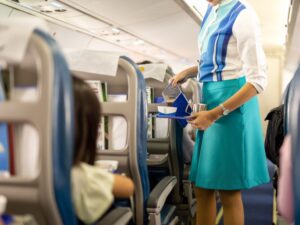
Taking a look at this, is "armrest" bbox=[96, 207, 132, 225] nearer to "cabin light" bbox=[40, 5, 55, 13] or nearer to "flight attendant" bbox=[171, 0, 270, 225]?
"flight attendant" bbox=[171, 0, 270, 225]

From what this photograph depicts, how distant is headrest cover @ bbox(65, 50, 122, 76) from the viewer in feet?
5.49

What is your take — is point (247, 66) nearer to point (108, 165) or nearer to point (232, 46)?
point (232, 46)

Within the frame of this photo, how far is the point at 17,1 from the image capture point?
447 centimetres

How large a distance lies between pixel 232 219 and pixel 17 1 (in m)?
3.78

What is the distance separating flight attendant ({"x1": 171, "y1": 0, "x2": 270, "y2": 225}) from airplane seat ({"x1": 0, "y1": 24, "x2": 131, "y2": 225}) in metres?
1.16

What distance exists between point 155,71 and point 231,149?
91 centimetres

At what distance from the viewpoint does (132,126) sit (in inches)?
66.0

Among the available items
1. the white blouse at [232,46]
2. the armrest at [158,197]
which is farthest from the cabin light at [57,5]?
the armrest at [158,197]

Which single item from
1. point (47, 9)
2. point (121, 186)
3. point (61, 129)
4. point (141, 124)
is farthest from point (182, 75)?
point (47, 9)

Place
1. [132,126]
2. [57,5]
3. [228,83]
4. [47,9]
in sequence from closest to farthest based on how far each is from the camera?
1. [132,126]
2. [228,83]
3. [57,5]
4. [47,9]

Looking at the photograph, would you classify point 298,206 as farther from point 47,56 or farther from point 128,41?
point 128,41

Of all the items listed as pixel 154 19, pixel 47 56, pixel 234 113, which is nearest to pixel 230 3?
pixel 234 113

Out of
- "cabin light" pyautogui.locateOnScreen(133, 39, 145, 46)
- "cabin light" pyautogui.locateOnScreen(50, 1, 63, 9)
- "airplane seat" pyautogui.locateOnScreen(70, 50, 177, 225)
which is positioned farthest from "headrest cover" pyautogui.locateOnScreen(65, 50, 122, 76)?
"cabin light" pyautogui.locateOnScreen(133, 39, 145, 46)

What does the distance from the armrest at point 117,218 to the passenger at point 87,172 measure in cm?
30
